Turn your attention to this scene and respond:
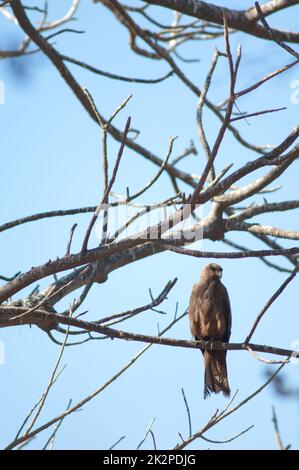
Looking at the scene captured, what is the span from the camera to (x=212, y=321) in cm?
540

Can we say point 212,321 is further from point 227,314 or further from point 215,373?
point 215,373

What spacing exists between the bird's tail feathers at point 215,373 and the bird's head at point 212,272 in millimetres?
793

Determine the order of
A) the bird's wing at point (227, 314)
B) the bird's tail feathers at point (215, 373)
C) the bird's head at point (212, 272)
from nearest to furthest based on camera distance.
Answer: the bird's tail feathers at point (215, 373), the bird's wing at point (227, 314), the bird's head at point (212, 272)

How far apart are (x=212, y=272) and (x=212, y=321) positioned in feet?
1.81

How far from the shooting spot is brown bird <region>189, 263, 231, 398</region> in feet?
16.7

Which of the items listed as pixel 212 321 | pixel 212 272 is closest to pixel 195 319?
pixel 212 321

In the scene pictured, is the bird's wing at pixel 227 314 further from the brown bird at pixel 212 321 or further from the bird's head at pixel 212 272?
the bird's head at pixel 212 272

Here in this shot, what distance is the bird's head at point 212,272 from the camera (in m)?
5.80

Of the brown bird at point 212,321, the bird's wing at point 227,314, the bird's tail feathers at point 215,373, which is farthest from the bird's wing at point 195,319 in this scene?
the bird's tail feathers at point 215,373

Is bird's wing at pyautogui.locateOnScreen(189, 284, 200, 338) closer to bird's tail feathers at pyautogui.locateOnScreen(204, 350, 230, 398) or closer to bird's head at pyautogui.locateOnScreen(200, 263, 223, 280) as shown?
bird's head at pyautogui.locateOnScreen(200, 263, 223, 280)

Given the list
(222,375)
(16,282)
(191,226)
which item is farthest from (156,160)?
(16,282)

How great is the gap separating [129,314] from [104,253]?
44 centimetres
